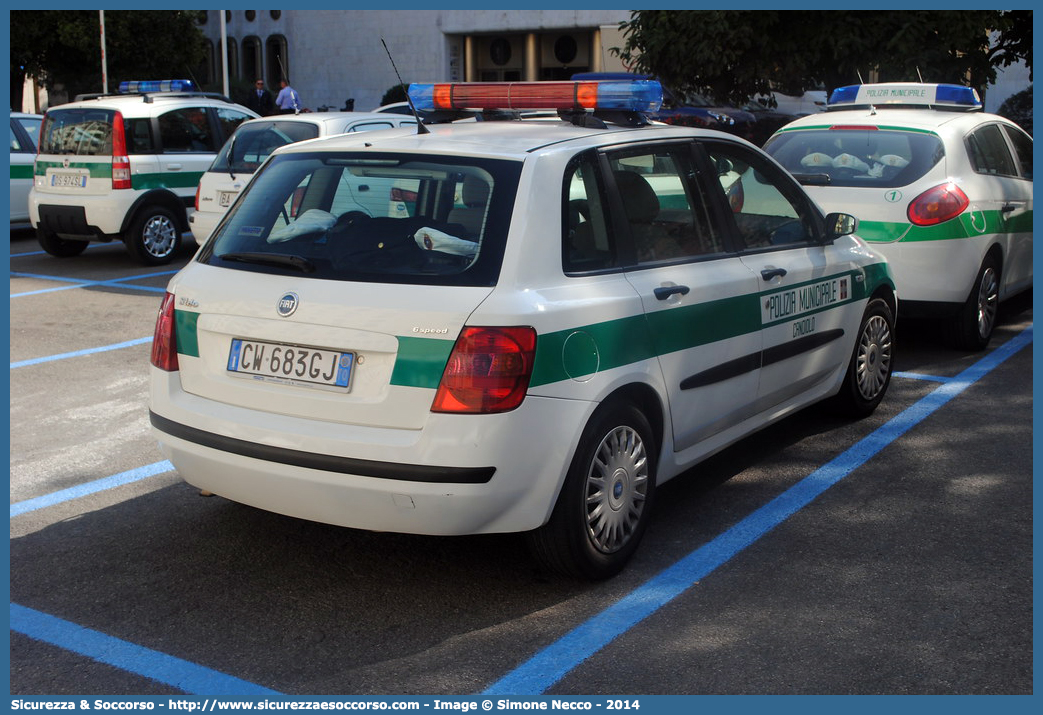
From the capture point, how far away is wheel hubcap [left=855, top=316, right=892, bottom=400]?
6.18 m

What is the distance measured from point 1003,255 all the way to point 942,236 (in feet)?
3.09

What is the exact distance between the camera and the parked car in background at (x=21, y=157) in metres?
14.0

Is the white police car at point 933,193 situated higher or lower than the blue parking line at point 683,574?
higher

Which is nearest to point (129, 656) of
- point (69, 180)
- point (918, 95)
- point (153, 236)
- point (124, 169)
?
point (918, 95)

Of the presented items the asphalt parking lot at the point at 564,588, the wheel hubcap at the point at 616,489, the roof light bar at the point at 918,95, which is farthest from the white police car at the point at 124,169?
the wheel hubcap at the point at 616,489

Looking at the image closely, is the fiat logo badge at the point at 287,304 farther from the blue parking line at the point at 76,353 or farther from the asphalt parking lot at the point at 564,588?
the blue parking line at the point at 76,353

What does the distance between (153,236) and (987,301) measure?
840 centimetres

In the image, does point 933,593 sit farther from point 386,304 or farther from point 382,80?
point 382,80

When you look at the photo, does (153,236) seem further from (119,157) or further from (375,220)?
(375,220)

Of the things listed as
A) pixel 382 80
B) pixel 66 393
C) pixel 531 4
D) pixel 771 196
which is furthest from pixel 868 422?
pixel 382 80

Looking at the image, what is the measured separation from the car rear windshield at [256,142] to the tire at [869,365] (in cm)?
653

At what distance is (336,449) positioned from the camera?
3.80 meters

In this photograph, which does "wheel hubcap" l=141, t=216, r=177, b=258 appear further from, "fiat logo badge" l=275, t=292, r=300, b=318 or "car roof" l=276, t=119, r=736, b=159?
"fiat logo badge" l=275, t=292, r=300, b=318

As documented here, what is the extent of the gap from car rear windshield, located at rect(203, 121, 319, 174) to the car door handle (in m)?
7.41
